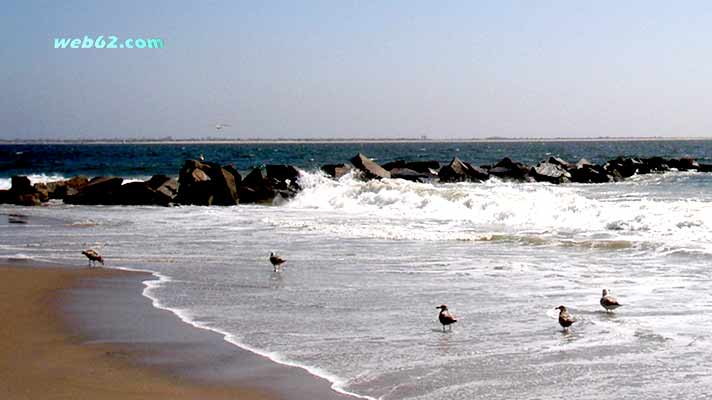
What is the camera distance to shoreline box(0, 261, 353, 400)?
281 inches

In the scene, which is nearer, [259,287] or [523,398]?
[523,398]

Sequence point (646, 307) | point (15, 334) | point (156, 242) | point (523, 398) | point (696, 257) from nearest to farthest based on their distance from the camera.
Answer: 1. point (523, 398)
2. point (15, 334)
3. point (646, 307)
4. point (696, 257)
5. point (156, 242)

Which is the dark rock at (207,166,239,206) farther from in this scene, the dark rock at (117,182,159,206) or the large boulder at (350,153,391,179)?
the large boulder at (350,153,391,179)

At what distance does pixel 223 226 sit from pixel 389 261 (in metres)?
8.13

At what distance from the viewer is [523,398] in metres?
7.05

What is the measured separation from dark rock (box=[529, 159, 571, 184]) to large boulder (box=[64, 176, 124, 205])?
68.0 ft

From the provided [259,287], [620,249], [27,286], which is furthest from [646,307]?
[27,286]

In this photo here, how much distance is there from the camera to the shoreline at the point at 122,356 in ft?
23.5

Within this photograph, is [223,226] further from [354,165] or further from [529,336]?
[354,165]

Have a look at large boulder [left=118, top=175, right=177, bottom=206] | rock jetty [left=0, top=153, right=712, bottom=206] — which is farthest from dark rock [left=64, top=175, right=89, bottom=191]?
large boulder [left=118, top=175, right=177, bottom=206]

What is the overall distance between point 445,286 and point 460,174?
3163 cm

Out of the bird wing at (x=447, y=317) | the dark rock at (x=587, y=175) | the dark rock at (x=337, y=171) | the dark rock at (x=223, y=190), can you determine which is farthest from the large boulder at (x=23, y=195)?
the bird wing at (x=447, y=317)

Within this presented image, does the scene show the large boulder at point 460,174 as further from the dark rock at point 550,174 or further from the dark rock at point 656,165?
the dark rock at point 656,165

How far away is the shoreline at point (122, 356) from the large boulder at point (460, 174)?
32696mm
